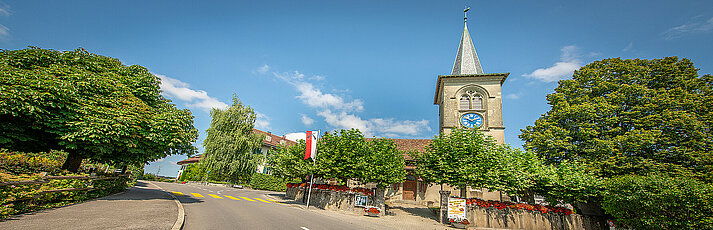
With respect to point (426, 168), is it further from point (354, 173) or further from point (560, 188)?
point (560, 188)

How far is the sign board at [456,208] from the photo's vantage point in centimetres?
1505

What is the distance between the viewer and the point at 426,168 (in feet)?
60.4

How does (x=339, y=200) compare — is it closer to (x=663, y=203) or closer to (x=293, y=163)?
(x=293, y=163)

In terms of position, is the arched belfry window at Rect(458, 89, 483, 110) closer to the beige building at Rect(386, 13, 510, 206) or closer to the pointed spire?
the beige building at Rect(386, 13, 510, 206)

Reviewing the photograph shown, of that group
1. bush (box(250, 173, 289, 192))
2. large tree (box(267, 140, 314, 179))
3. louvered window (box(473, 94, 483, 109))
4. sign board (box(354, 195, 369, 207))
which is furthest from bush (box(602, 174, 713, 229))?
bush (box(250, 173, 289, 192))

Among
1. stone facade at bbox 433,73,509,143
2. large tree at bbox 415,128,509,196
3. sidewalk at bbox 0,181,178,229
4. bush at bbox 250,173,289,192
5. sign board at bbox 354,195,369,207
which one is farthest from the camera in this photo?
bush at bbox 250,173,289,192

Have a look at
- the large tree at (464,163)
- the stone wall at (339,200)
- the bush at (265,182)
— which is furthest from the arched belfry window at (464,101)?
the bush at (265,182)

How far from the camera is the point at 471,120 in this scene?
28.0 metres

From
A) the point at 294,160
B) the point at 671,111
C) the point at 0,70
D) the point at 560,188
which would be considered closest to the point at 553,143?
the point at 560,188

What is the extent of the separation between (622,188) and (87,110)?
27.9 meters

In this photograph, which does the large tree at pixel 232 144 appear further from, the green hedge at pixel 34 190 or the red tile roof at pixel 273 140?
the green hedge at pixel 34 190

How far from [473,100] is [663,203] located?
696 inches

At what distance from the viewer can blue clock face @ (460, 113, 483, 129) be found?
27634mm

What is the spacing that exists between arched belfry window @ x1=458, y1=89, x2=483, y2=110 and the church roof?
279 centimetres
